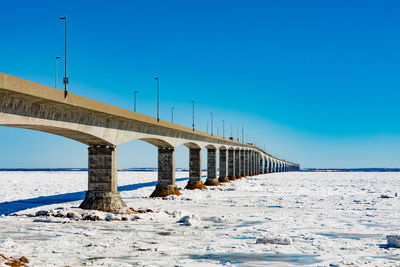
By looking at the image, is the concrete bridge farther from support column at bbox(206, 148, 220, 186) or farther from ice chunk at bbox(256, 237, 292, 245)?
support column at bbox(206, 148, 220, 186)

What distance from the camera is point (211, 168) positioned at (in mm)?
55281

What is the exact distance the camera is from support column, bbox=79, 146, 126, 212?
24.2m

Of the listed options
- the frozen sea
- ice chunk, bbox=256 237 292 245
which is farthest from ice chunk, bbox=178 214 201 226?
ice chunk, bbox=256 237 292 245

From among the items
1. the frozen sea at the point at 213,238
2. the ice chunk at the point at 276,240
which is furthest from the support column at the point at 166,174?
the ice chunk at the point at 276,240

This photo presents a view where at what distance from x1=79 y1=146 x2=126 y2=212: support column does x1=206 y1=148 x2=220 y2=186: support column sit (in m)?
29.0

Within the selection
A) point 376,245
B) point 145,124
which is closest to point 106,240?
point 376,245

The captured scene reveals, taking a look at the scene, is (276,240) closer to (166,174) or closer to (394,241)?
(394,241)

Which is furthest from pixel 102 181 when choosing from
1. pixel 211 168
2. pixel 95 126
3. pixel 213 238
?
pixel 211 168

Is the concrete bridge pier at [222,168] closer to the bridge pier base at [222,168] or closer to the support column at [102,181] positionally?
the bridge pier base at [222,168]

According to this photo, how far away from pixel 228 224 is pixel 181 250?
591 cm

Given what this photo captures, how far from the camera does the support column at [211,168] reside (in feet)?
175

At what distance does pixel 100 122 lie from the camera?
24062mm

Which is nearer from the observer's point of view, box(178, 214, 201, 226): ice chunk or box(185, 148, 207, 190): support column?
box(178, 214, 201, 226): ice chunk

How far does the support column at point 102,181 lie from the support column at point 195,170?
A: 1959 centimetres
